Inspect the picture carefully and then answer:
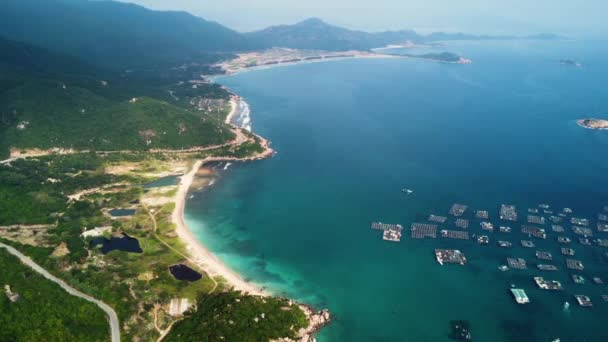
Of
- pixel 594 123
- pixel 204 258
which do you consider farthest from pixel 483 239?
pixel 594 123

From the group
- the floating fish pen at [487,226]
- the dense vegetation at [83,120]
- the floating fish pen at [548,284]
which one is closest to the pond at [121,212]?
the dense vegetation at [83,120]

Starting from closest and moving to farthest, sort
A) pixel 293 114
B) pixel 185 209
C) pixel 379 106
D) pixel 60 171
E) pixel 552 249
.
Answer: pixel 552 249
pixel 185 209
pixel 60 171
pixel 293 114
pixel 379 106

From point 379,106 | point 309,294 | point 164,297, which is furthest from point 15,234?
point 379,106

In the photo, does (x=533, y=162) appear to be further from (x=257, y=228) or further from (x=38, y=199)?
(x=38, y=199)

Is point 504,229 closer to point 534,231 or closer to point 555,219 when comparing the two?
point 534,231

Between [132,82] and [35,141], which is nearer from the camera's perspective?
[35,141]

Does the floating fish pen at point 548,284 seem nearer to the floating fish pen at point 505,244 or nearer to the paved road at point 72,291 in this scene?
the floating fish pen at point 505,244

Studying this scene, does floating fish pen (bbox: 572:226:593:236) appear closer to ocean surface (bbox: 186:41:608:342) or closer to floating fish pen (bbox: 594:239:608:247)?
ocean surface (bbox: 186:41:608:342)
